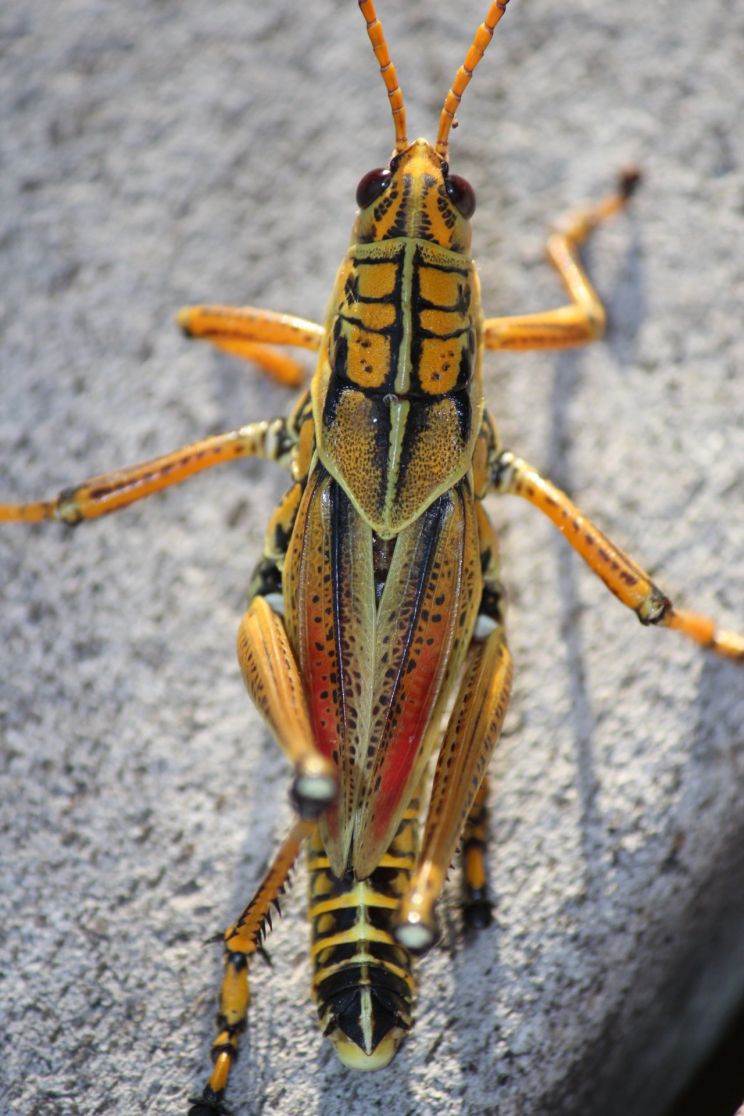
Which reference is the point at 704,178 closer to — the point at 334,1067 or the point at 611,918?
the point at 611,918

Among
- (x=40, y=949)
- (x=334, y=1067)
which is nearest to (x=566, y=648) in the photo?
(x=334, y=1067)

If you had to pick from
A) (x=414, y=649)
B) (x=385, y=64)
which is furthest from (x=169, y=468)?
(x=385, y=64)

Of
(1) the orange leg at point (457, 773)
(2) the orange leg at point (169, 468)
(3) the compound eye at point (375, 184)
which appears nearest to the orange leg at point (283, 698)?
(1) the orange leg at point (457, 773)

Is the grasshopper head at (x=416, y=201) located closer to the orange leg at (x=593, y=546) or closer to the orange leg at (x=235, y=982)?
the orange leg at (x=593, y=546)

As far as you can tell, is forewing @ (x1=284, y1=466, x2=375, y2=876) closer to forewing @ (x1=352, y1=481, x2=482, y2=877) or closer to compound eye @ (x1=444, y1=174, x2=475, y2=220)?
forewing @ (x1=352, y1=481, x2=482, y2=877)

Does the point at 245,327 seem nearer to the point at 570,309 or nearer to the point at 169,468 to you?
the point at 169,468
